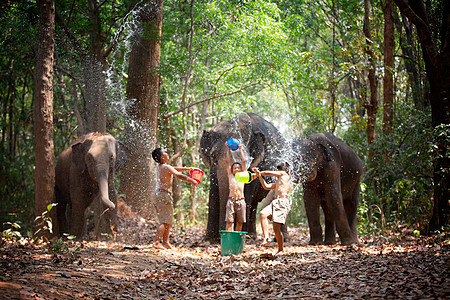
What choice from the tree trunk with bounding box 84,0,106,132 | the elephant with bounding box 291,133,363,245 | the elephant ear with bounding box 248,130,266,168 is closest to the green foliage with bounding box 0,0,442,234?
the tree trunk with bounding box 84,0,106,132

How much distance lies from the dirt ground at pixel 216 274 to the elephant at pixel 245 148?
70.4 inches

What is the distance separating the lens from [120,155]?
11.1 meters

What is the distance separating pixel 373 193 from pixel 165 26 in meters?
7.98

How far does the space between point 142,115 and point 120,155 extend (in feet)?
4.30

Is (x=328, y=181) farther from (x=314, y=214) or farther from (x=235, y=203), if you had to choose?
(x=235, y=203)

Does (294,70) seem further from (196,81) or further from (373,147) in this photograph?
(373,147)

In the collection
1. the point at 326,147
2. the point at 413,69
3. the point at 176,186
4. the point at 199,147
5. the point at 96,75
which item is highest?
the point at 413,69

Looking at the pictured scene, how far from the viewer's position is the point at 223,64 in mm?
17125

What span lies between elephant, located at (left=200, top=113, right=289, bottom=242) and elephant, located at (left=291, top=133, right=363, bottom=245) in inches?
30.7

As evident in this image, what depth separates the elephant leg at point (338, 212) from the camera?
9617mm

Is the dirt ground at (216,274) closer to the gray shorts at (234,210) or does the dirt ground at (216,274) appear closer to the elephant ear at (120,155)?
the gray shorts at (234,210)

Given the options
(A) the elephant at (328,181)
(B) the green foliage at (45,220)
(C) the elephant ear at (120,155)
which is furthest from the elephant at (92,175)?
(A) the elephant at (328,181)

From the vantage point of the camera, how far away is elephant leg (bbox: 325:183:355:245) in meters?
9.62

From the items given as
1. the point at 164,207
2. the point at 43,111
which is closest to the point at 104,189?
the point at 164,207
